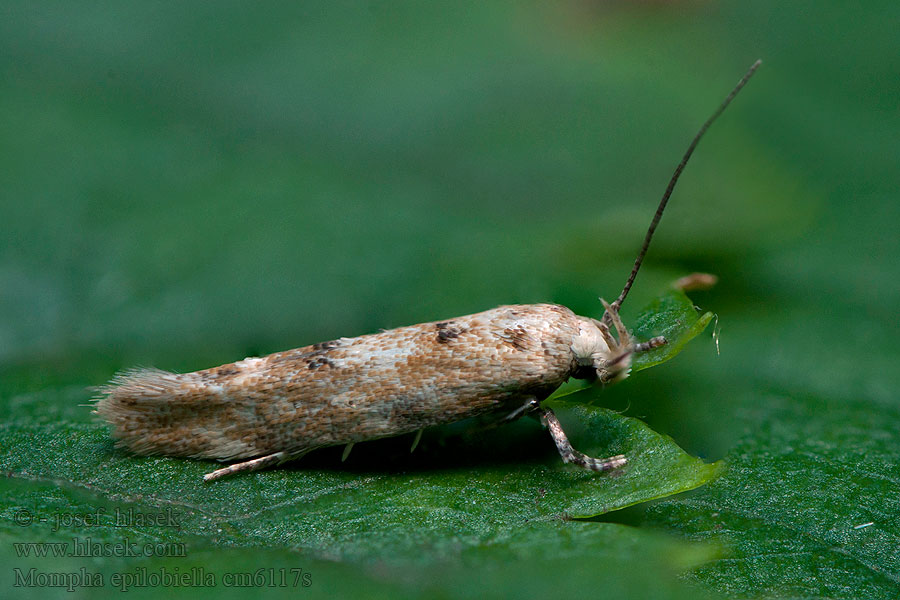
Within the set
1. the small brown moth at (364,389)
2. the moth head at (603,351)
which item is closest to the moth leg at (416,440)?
the small brown moth at (364,389)

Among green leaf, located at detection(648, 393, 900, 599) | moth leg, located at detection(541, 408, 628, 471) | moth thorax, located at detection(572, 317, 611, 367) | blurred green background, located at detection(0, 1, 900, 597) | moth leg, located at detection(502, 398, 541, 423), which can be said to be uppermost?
blurred green background, located at detection(0, 1, 900, 597)

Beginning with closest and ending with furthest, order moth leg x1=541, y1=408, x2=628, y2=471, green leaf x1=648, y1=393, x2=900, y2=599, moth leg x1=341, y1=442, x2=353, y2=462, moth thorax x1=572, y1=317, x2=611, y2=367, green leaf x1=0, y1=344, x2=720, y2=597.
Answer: green leaf x1=0, y1=344, x2=720, y2=597
green leaf x1=648, y1=393, x2=900, y2=599
moth leg x1=541, y1=408, x2=628, y2=471
moth leg x1=341, y1=442, x2=353, y2=462
moth thorax x1=572, y1=317, x2=611, y2=367

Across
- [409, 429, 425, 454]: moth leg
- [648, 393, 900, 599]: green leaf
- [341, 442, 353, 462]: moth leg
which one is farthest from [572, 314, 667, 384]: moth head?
[341, 442, 353, 462]: moth leg

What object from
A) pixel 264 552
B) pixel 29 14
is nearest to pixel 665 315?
pixel 264 552

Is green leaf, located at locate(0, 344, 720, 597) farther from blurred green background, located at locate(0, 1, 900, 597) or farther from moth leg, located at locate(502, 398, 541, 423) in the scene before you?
blurred green background, located at locate(0, 1, 900, 597)

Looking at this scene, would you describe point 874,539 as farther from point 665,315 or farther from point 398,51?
point 398,51

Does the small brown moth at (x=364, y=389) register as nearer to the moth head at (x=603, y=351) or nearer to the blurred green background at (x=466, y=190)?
the moth head at (x=603, y=351)

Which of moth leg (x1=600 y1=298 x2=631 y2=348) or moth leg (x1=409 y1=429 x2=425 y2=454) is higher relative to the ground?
moth leg (x1=600 y1=298 x2=631 y2=348)
